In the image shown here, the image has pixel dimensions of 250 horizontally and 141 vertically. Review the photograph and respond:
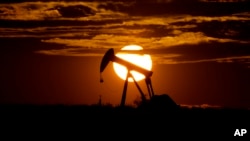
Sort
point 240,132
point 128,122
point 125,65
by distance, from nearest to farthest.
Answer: point 240,132
point 128,122
point 125,65

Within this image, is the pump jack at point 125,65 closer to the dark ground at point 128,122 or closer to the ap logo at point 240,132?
the dark ground at point 128,122

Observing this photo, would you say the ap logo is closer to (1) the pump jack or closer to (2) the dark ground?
(2) the dark ground

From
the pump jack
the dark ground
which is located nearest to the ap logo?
the dark ground

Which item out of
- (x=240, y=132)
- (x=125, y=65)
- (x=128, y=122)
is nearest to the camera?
(x=240, y=132)

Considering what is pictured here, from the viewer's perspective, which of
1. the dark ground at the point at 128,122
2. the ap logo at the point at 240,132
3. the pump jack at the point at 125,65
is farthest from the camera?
the pump jack at the point at 125,65

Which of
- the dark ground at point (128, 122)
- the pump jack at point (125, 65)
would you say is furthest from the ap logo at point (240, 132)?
the pump jack at point (125, 65)

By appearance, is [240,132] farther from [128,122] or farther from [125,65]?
[125,65]

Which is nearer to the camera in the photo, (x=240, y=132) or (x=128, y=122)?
(x=240, y=132)

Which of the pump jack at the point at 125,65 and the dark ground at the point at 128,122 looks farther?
the pump jack at the point at 125,65

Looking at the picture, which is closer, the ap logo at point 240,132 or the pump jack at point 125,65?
the ap logo at point 240,132

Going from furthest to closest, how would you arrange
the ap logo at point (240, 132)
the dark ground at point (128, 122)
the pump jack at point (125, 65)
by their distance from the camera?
the pump jack at point (125, 65)
the dark ground at point (128, 122)
the ap logo at point (240, 132)

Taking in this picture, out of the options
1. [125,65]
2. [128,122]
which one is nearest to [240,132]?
[128,122]

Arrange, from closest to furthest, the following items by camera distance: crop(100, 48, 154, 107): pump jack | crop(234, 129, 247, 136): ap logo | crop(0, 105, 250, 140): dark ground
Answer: crop(234, 129, 247, 136): ap logo → crop(0, 105, 250, 140): dark ground → crop(100, 48, 154, 107): pump jack

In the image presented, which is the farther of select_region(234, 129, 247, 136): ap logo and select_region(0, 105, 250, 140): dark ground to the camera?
select_region(0, 105, 250, 140): dark ground
